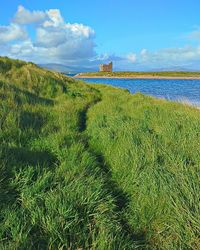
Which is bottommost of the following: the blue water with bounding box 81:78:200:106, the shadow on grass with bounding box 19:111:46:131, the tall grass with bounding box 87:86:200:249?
the blue water with bounding box 81:78:200:106

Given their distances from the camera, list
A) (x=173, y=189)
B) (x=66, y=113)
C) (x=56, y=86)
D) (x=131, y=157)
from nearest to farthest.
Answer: (x=173, y=189)
(x=131, y=157)
(x=66, y=113)
(x=56, y=86)

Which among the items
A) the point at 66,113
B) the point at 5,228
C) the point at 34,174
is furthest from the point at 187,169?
the point at 66,113

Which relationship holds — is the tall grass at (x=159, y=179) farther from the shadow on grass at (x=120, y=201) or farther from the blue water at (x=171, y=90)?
the blue water at (x=171, y=90)

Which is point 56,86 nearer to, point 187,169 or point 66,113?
point 66,113

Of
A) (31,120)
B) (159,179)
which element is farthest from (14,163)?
(31,120)

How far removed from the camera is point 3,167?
4051 mm

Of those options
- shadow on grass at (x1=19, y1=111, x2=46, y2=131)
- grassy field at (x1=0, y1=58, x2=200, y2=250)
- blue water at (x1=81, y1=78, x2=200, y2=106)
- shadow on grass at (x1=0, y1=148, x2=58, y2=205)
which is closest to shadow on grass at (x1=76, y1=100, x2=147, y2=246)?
grassy field at (x1=0, y1=58, x2=200, y2=250)

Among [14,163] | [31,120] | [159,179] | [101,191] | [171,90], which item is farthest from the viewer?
[171,90]

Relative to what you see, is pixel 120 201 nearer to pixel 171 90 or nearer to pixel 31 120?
pixel 31 120

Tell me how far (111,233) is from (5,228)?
104 centimetres

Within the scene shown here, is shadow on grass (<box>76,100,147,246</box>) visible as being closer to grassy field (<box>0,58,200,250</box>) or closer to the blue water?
grassy field (<box>0,58,200,250</box>)

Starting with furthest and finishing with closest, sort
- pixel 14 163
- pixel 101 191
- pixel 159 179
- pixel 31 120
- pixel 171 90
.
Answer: pixel 171 90
pixel 31 120
pixel 14 163
pixel 159 179
pixel 101 191

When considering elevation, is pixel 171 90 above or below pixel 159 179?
below

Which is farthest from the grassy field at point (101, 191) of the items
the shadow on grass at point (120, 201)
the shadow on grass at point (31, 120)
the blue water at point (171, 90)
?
the blue water at point (171, 90)
